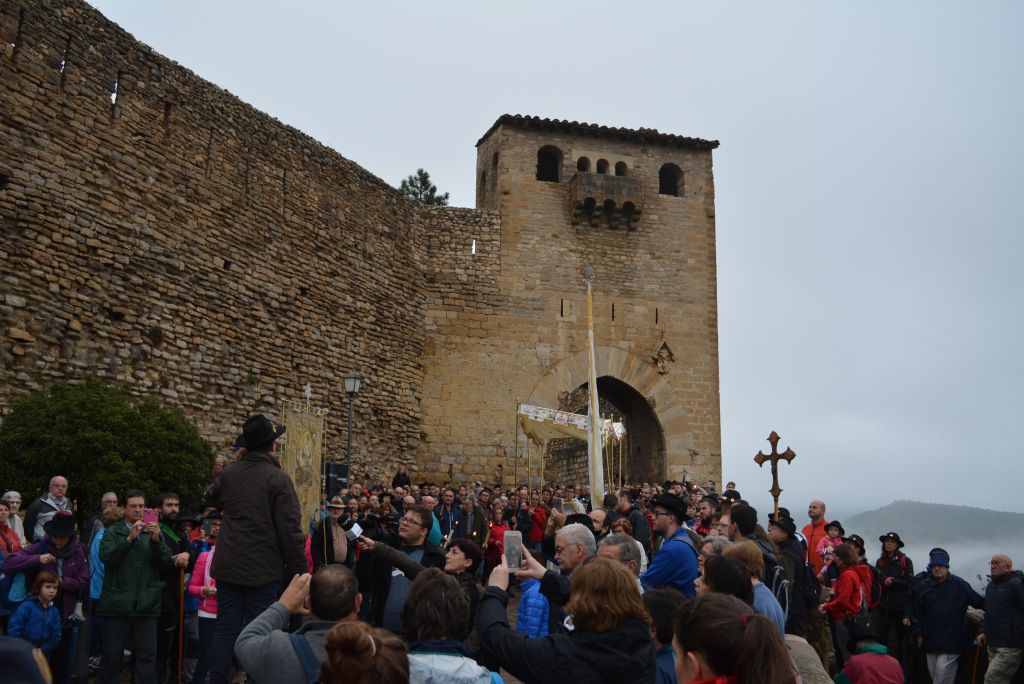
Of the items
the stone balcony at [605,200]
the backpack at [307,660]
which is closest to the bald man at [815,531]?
the backpack at [307,660]

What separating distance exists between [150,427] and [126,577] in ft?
16.4

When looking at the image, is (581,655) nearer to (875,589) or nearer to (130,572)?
(130,572)

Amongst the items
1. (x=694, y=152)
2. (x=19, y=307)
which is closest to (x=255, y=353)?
(x=19, y=307)

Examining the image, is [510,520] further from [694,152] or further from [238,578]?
[694,152]

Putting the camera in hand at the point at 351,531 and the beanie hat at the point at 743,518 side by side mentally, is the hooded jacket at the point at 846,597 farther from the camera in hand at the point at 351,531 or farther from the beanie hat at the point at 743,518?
the camera in hand at the point at 351,531

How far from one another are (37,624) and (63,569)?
50 centimetres

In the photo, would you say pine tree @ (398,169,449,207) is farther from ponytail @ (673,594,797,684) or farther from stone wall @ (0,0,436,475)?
ponytail @ (673,594,797,684)

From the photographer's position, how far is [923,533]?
143 feet

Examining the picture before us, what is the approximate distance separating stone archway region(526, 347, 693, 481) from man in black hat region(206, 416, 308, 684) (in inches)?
626

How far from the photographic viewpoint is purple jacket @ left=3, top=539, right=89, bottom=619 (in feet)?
22.1

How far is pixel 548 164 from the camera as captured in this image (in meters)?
23.7

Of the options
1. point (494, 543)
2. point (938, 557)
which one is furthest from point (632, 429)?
point (938, 557)

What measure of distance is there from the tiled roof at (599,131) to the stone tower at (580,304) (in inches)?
1.4

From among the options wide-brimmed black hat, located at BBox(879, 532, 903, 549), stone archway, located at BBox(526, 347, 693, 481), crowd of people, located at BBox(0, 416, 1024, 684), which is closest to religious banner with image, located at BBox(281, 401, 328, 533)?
crowd of people, located at BBox(0, 416, 1024, 684)
